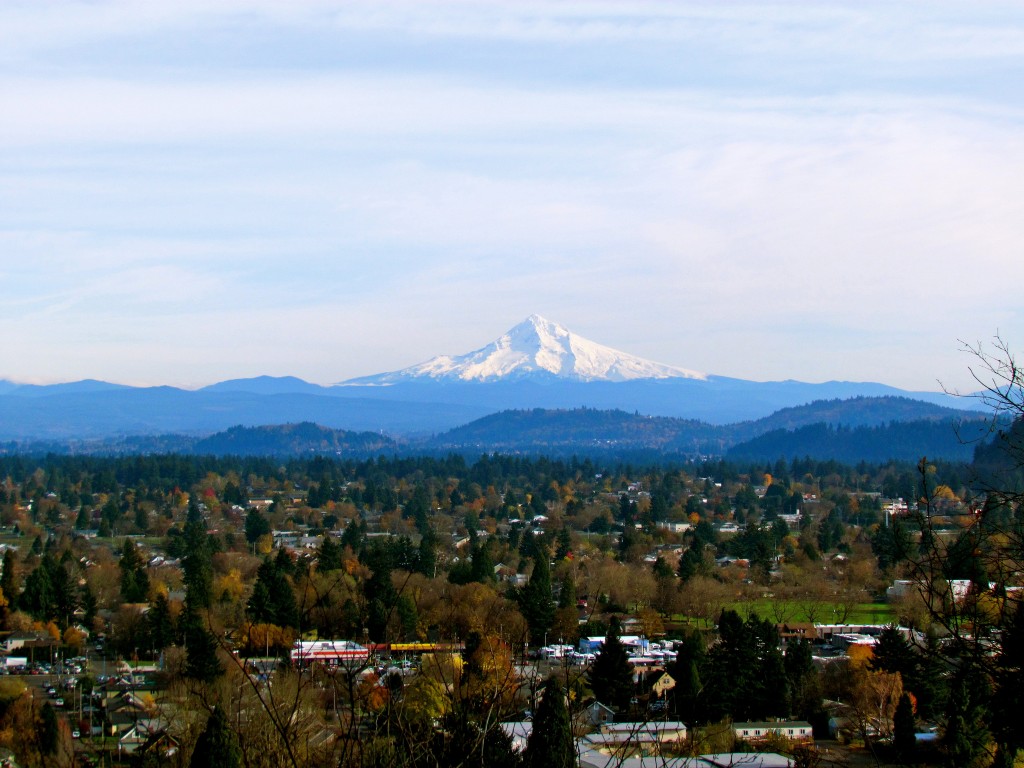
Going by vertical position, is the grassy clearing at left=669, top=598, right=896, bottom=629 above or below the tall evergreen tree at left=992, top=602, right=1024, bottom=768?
below

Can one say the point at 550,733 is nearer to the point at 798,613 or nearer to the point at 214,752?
the point at 214,752

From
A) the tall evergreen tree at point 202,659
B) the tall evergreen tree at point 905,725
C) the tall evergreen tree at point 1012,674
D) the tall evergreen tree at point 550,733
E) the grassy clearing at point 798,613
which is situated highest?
the tall evergreen tree at point 1012,674

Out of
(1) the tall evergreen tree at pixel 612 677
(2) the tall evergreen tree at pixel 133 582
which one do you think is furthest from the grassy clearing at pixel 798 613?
(2) the tall evergreen tree at pixel 133 582

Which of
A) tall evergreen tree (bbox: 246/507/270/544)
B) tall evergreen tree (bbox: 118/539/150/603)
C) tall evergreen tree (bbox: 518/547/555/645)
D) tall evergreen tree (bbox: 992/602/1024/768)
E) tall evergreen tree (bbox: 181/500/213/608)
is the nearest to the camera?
tall evergreen tree (bbox: 992/602/1024/768)

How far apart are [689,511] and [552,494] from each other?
A: 8.58 metres

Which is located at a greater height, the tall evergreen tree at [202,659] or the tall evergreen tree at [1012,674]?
the tall evergreen tree at [1012,674]

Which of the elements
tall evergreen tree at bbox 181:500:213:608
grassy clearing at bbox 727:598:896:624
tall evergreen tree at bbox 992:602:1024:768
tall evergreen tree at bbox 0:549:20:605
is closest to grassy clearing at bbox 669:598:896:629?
grassy clearing at bbox 727:598:896:624

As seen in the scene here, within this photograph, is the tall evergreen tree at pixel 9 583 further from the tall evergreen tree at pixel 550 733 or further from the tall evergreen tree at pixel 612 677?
the tall evergreen tree at pixel 550 733

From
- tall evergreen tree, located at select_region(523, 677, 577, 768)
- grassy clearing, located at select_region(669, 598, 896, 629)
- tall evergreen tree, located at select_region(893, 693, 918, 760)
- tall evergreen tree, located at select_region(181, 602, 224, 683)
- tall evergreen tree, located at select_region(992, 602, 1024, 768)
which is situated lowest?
grassy clearing, located at select_region(669, 598, 896, 629)

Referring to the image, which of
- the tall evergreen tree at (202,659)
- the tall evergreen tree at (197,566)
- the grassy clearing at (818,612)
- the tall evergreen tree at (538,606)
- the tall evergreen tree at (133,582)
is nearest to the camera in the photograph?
the tall evergreen tree at (202,659)

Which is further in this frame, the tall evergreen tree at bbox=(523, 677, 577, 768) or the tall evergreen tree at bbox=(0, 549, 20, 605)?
the tall evergreen tree at bbox=(0, 549, 20, 605)

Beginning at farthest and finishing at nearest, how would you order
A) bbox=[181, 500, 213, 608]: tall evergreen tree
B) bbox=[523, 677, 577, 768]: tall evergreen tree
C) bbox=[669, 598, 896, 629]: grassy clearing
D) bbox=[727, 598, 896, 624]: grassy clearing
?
bbox=[727, 598, 896, 624]: grassy clearing < bbox=[669, 598, 896, 629]: grassy clearing < bbox=[181, 500, 213, 608]: tall evergreen tree < bbox=[523, 677, 577, 768]: tall evergreen tree

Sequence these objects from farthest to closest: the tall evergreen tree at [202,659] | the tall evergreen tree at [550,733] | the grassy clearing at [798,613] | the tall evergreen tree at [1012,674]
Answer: the grassy clearing at [798,613] < the tall evergreen tree at [202,659] < the tall evergreen tree at [550,733] < the tall evergreen tree at [1012,674]

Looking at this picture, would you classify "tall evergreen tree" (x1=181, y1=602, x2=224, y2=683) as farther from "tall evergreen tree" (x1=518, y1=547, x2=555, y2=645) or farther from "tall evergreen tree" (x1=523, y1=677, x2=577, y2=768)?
"tall evergreen tree" (x1=523, y1=677, x2=577, y2=768)
